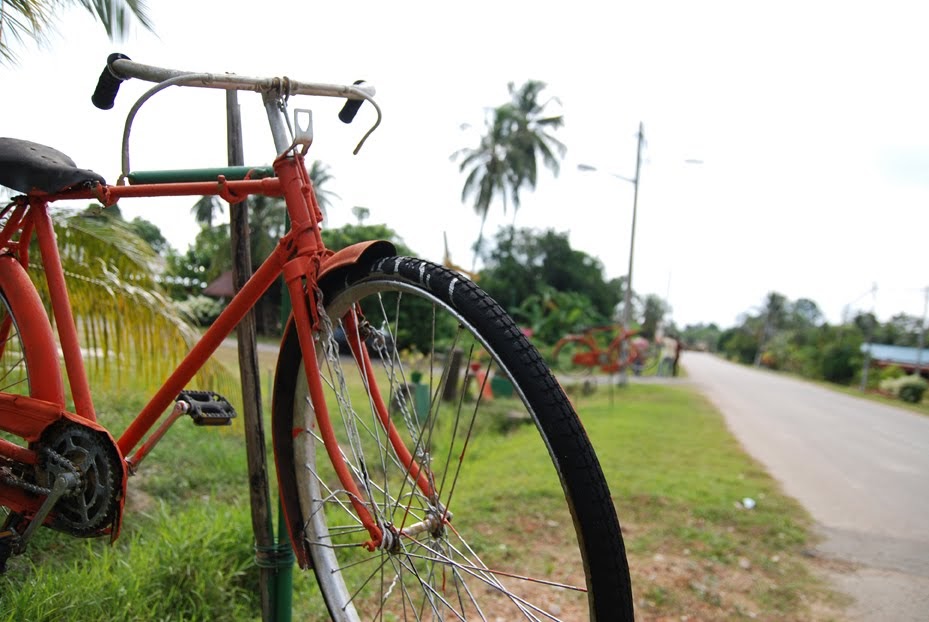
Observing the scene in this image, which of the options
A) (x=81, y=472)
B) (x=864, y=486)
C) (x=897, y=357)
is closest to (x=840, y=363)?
(x=897, y=357)

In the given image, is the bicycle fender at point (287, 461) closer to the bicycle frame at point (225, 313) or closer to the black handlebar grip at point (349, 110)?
the bicycle frame at point (225, 313)

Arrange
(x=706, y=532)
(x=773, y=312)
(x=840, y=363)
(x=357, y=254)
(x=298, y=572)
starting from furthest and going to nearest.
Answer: (x=773, y=312) < (x=840, y=363) < (x=706, y=532) < (x=298, y=572) < (x=357, y=254)

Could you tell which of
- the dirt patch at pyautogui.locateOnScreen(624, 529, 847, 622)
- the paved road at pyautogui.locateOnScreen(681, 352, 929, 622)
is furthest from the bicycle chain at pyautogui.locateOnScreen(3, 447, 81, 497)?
the paved road at pyautogui.locateOnScreen(681, 352, 929, 622)

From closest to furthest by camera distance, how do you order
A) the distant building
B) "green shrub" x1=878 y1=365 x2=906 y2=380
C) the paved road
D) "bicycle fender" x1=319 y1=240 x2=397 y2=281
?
"bicycle fender" x1=319 y1=240 x2=397 y2=281 → the paved road → "green shrub" x1=878 y1=365 x2=906 y2=380 → the distant building

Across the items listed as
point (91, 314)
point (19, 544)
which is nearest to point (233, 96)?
point (19, 544)

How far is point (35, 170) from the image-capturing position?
Answer: 69.6 inches

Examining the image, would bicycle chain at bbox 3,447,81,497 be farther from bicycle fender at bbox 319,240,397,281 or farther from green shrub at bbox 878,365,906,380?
green shrub at bbox 878,365,906,380

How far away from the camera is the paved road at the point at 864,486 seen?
131 inches

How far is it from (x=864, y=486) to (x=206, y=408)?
5.46 meters

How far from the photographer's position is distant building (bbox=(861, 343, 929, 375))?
25520 mm

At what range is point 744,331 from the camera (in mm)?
71625

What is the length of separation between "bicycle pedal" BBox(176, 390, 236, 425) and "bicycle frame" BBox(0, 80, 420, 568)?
4 cm

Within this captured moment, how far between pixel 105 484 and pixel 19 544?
0.23 m

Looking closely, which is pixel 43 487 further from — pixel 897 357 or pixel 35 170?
pixel 897 357
